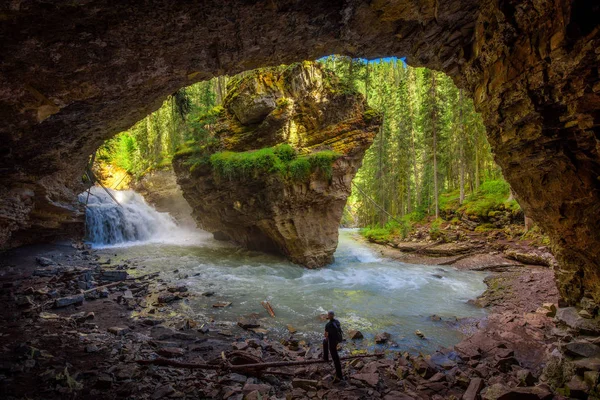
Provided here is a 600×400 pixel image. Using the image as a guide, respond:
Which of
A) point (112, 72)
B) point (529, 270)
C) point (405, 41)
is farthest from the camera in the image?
point (529, 270)

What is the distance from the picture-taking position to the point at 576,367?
4805 mm

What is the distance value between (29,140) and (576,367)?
39.1ft

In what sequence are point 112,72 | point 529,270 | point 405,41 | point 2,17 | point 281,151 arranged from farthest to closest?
point 281,151, point 529,270, point 405,41, point 112,72, point 2,17

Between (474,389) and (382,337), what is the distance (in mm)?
2919

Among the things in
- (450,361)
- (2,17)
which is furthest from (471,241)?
(2,17)

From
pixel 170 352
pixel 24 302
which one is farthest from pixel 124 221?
pixel 170 352

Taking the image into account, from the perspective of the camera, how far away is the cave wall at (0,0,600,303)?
4.03 m

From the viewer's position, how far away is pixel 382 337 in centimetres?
802

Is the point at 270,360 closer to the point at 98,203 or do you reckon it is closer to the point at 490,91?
→ the point at 490,91

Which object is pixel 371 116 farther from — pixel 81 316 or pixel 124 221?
pixel 124 221

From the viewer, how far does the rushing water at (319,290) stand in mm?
9031

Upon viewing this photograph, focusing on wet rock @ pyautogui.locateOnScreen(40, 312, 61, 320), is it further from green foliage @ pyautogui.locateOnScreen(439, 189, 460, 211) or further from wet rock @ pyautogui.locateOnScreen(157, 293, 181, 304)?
green foliage @ pyautogui.locateOnScreen(439, 189, 460, 211)

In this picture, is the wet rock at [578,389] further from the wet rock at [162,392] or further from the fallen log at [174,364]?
the wet rock at [162,392]

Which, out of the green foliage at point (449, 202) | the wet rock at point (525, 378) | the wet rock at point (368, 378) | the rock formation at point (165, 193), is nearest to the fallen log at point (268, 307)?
the wet rock at point (368, 378)
